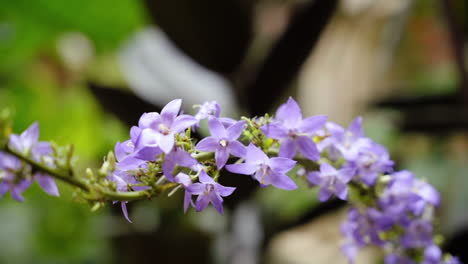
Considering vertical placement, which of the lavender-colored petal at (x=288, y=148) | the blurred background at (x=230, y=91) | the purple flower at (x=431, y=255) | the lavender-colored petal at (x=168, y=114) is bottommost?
the purple flower at (x=431, y=255)

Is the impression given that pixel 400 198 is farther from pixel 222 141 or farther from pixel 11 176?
pixel 11 176

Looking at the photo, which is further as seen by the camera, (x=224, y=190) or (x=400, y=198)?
(x=400, y=198)

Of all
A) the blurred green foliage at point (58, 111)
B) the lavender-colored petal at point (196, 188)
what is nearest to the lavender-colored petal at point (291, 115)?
the lavender-colored petal at point (196, 188)

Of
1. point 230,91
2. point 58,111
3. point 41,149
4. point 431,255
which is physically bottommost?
point 431,255

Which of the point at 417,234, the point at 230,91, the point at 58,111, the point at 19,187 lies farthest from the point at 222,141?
the point at 58,111

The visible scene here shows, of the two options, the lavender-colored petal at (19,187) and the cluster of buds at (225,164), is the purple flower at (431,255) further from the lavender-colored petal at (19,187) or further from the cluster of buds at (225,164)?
the lavender-colored petal at (19,187)

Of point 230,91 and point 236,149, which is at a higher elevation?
point 230,91

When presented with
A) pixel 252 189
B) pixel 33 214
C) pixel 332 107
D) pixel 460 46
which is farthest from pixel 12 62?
pixel 460 46

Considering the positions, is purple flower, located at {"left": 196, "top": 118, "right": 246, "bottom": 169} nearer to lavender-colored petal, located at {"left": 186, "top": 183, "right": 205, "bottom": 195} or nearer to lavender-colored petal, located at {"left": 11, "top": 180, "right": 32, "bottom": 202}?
lavender-colored petal, located at {"left": 186, "top": 183, "right": 205, "bottom": 195}
